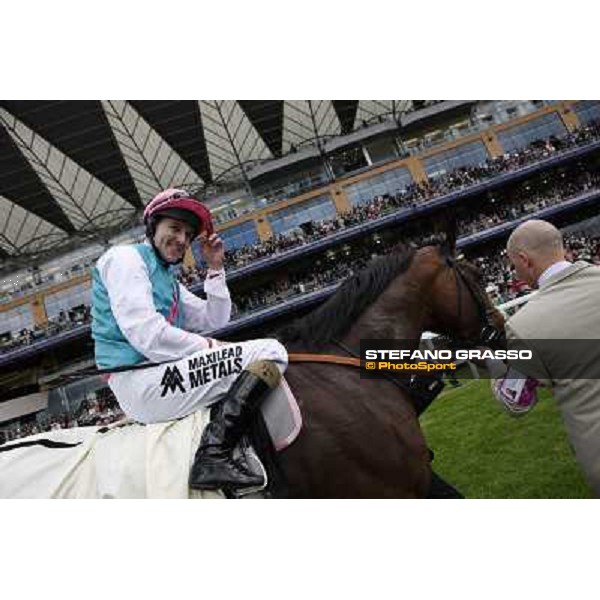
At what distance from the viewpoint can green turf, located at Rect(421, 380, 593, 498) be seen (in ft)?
8.05

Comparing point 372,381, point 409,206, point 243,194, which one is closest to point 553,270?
point 372,381

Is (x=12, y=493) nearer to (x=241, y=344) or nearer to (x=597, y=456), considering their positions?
(x=241, y=344)

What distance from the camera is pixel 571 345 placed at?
5.43ft

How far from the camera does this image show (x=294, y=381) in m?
1.80

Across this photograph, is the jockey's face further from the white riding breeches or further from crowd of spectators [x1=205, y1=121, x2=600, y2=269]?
crowd of spectators [x1=205, y1=121, x2=600, y2=269]

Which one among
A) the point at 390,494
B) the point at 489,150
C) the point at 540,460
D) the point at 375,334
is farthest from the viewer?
the point at 489,150

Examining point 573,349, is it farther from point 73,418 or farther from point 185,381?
point 73,418

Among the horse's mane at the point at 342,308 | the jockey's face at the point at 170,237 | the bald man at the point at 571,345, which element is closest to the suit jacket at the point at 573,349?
the bald man at the point at 571,345

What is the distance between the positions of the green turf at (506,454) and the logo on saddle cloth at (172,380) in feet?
5.94

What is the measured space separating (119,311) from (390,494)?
3.79 feet

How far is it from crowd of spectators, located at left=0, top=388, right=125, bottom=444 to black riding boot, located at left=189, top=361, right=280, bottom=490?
1303 mm

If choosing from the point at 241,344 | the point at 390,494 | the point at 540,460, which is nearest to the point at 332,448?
the point at 390,494

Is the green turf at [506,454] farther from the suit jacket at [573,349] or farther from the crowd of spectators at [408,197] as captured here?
the crowd of spectators at [408,197]

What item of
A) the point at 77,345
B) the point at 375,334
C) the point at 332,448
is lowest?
the point at 332,448
